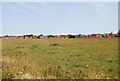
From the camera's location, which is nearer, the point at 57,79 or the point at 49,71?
the point at 57,79

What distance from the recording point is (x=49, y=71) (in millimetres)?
8938

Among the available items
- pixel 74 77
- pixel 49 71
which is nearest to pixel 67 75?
pixel 74 77

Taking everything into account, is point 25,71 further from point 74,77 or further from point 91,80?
point 91,80

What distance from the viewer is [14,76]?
8.20m

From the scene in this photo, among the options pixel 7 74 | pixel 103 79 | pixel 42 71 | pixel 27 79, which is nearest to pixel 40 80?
pixel 27 79

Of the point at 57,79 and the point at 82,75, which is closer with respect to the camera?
Answer: the point at 57,79

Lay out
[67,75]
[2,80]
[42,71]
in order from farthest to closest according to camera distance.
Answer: [42,71]
[67,75]
[2,80]

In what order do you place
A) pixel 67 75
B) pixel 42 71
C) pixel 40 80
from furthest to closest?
1. pixel 42 71
2. pixel 67 75
3. pixel 40 80

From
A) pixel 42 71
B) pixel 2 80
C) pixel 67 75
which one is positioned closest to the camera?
pixel 2 80

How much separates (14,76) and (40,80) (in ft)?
5.75

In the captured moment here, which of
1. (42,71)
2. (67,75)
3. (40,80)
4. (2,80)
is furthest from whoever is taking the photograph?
(42,71)

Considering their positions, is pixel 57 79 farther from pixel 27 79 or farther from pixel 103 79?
pixel 103 79

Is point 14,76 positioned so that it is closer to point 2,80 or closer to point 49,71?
point 2,80

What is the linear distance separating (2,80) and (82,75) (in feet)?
13.6
